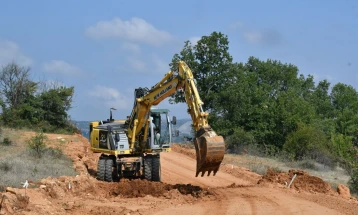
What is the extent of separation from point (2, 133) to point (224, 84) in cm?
1791

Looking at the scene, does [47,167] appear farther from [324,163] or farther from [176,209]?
[324,163]

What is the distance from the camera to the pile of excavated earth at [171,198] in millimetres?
16375

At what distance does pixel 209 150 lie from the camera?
16922 mm

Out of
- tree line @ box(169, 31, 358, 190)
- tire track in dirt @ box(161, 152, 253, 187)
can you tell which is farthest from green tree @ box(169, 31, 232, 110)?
tire track in dirt @ box(161, 152, 253, 187)

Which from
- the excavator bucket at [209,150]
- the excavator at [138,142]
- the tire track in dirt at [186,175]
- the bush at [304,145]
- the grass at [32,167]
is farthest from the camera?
the bush at [304,145]

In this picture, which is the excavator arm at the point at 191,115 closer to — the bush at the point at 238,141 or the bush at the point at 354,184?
the bush at the point at 354,184

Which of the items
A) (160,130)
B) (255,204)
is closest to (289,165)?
(160,130)

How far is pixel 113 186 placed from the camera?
22.0 m

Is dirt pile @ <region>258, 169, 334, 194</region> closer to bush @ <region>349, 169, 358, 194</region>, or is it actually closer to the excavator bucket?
bush @ <region>349, 169, 358, 194</region>

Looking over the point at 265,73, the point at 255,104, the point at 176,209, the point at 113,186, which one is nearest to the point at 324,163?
the point at 255,104

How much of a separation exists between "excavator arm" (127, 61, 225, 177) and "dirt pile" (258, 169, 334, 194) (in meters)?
5.39

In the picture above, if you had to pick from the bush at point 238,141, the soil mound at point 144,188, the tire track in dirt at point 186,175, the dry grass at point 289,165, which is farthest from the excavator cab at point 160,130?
the bush at point 238,141

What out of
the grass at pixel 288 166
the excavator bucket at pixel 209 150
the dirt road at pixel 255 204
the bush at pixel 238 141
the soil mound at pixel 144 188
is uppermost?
the bush at pixel 238 141

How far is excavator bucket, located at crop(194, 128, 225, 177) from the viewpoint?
16.9m
